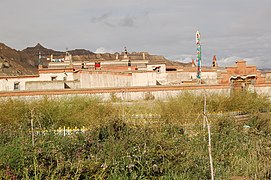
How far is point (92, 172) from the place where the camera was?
7.15 metres

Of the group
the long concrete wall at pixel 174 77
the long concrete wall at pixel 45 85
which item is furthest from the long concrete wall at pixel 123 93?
the long concrete wall at pixel 174 77

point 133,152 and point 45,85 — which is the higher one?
point 45,85

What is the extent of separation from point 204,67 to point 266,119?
27.1 m

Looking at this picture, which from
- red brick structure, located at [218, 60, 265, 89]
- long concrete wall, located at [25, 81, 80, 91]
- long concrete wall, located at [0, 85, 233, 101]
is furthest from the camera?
long concrete wall, located at [25, 81, 80, 91]

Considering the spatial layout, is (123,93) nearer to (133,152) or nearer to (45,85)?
(45,85)

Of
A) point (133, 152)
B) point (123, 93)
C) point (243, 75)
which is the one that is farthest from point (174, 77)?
point (133, 152)

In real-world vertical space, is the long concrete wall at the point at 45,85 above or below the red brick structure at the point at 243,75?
below

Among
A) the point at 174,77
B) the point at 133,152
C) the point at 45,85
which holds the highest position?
the point at 174,77

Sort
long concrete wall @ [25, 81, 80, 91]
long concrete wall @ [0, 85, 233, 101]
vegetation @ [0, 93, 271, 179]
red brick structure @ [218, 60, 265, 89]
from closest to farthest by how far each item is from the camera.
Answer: vegetation @ [0, 93, 271, 179], long concrete wall @ [0, 85, 233, 101], red brick structure @ [218, 60, 265, 89], long concrete wall @ [25, 81, 80, 91]

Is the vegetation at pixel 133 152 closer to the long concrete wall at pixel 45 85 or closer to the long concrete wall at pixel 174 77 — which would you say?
the long concrete wall at pixel 45 85

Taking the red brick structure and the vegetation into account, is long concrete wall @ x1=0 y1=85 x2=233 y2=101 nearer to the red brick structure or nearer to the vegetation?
the red brick structure

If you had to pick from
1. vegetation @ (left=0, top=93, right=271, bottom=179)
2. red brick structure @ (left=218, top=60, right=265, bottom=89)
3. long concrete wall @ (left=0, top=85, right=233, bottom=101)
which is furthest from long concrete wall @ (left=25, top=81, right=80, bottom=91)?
red brick structure @ (left=218, top=60, right=265, bottom=89)

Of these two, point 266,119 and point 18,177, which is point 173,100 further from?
point 18,177

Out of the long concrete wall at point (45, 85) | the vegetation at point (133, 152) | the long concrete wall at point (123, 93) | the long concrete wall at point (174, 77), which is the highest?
the long concrete wall at point (174, 77)
